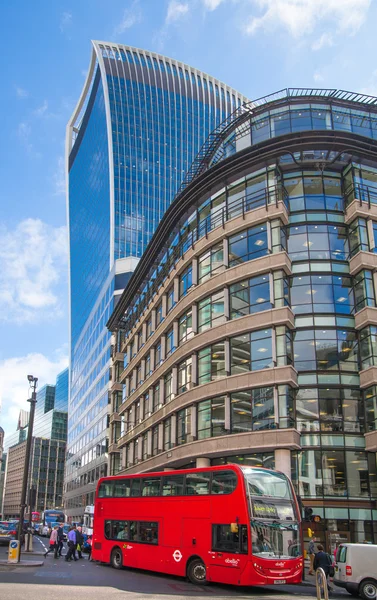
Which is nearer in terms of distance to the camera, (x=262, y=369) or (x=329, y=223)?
(x=262, y=369)

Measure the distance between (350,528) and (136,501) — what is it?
41.0 ft

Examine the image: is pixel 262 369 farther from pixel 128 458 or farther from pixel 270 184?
pixel 128 458

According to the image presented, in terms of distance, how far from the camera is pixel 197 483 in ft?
72.3

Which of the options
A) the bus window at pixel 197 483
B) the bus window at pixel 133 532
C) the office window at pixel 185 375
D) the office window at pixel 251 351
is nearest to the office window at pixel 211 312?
the office window at pixel 251 351

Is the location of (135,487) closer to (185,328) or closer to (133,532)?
(133,532)

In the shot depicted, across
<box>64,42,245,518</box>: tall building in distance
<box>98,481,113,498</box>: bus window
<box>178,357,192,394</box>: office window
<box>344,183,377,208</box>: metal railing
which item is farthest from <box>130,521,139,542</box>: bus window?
<box>64,42,245,518</box>: tall building in distance

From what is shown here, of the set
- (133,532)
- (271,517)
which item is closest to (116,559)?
(133,532)

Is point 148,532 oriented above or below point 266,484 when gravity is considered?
below

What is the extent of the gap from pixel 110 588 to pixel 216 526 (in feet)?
14.1

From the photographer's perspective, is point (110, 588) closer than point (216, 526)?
Yes

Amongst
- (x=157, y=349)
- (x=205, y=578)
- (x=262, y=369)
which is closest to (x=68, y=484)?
(x=157, y=349)

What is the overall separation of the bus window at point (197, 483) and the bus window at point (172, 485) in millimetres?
491

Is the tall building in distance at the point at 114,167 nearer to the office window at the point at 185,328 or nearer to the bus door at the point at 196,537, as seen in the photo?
the office window at the point at 185,328

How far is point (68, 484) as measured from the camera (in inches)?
4813
